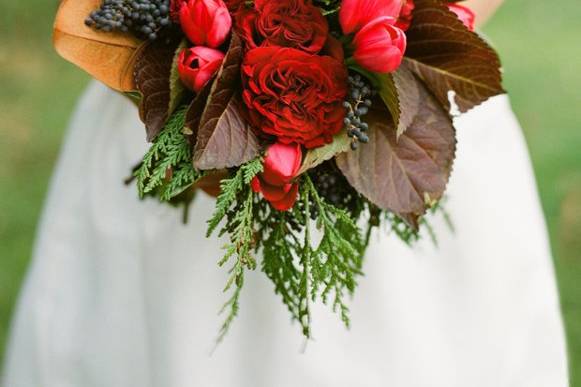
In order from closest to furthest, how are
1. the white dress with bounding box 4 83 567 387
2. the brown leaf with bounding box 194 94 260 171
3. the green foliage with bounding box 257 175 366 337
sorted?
1. the brown leaf with bounding box 194 94 260 171
2. the green foliage with bounding box 257 175 366 337
3. the white dress with bounding box 4 83 567 387

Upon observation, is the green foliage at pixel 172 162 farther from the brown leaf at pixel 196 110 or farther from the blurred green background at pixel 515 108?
the blurred green background at pixel 515 108

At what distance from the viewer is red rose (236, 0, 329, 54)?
94 centimetres

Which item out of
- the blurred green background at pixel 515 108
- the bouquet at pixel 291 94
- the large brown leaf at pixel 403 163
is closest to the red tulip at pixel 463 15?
the bouquet at pixel 291 94

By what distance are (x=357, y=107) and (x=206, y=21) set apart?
0.71 ft

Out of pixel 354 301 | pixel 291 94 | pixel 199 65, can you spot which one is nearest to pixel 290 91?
pixel 291 94

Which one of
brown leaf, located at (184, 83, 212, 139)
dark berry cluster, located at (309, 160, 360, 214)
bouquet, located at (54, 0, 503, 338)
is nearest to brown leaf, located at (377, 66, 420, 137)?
bouquet, located at (54, 0, 503, 338)

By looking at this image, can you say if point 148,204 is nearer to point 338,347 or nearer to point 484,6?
point 338,347

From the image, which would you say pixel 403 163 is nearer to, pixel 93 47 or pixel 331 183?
pixel 331 183

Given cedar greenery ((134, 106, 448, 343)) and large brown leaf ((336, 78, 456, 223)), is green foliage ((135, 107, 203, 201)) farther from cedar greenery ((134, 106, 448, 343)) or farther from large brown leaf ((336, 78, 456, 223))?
large brown leaf ((336, 78, 456, 223))

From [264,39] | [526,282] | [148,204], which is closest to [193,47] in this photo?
[264,39]

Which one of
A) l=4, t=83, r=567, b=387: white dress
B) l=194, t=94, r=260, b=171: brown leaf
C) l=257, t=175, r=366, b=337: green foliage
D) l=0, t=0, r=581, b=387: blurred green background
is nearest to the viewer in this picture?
l=194, t=94, r=260, b=171: brown leaf

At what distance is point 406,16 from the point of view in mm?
1023

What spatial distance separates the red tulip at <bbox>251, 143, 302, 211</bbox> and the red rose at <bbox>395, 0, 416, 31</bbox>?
228mm

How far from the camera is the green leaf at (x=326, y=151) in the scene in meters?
0.95
